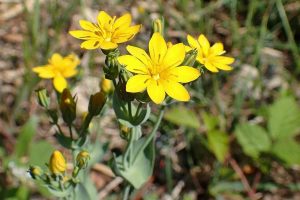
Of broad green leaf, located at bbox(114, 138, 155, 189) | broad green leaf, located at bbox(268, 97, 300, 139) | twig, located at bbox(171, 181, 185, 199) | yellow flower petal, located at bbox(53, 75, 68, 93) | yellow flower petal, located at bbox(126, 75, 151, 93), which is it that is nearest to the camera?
yellow flower petal, located at bbox(126, 75, 151, 93)

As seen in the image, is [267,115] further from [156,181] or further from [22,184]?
[22,184]

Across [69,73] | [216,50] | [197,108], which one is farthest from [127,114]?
[197,108]

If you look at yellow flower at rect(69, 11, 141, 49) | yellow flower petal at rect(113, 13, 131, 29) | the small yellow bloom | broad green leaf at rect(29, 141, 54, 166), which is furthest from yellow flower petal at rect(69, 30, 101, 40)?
broad green leaf at rect(29, 141, 54, 166)

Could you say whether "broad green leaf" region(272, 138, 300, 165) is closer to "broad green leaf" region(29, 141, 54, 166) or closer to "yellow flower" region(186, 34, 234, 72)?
"yellow flower" region(186, 34, 234, 72)

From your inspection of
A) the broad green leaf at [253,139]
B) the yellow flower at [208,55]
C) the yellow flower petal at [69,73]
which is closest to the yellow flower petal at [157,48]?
the yellow flower at [208,55]

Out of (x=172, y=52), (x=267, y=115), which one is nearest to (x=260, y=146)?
(x=267, y=115)

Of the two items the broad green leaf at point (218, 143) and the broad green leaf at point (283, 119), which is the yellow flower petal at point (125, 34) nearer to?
the broad green leaf at point (218, 143)
